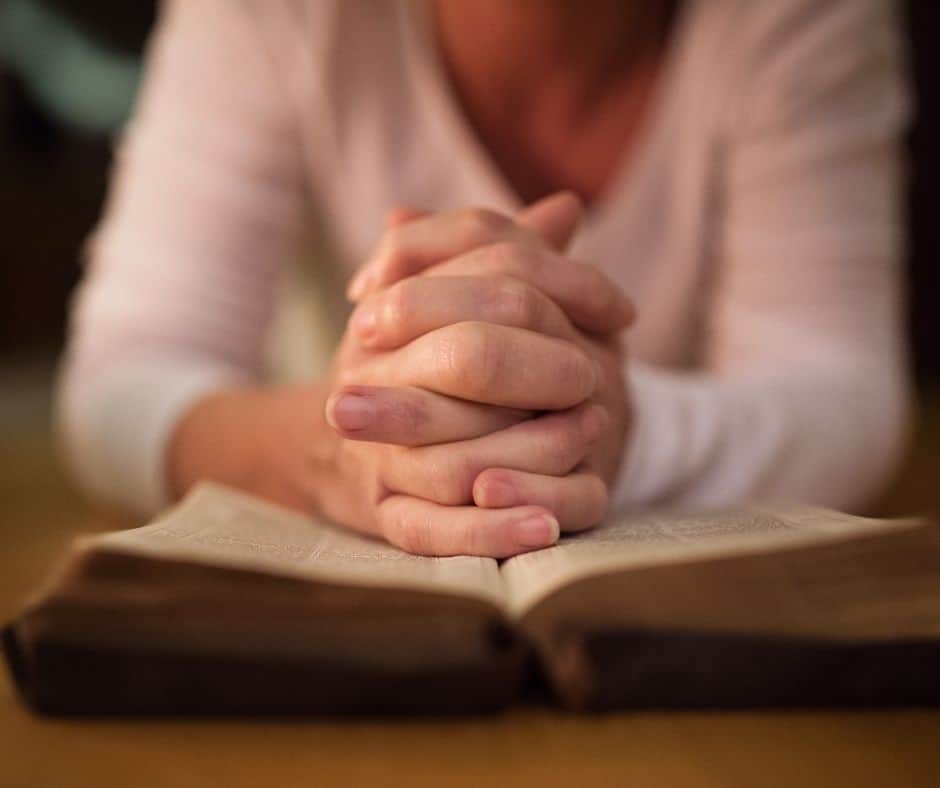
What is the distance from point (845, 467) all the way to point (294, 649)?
470mm

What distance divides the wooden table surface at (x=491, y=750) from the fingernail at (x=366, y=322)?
0.17 m

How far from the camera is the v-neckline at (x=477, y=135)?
0.66 meters

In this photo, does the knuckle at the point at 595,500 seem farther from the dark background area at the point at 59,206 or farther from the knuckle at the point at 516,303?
the dark background area at the point at 59,206

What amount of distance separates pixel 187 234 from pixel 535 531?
41 cm

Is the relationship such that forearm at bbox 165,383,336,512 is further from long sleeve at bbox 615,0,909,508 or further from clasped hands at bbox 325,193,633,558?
long sleeve at bbox 615,0,909,508

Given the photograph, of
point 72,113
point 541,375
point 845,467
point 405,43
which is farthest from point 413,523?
point 72,113

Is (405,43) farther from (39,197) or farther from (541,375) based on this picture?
(39,197)

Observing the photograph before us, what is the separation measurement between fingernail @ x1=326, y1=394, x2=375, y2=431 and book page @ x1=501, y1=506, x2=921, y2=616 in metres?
0.07

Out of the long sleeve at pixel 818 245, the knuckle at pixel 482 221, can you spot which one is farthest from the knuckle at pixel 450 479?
the long sleeve at pixel 818 245

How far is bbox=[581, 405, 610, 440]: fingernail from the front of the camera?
0.34 meters

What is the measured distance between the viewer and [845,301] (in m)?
0.61

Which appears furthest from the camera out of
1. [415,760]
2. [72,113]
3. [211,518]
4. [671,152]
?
[72,113]

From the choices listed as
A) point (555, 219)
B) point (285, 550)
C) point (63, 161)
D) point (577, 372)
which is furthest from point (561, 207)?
point (63, 161)

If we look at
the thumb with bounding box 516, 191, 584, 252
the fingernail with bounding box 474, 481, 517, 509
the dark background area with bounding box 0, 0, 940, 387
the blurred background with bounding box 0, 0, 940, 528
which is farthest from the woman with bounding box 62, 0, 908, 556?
the dark background area with bounding box 0, 0, 940, 387
